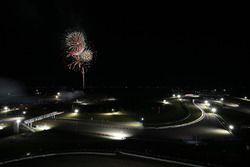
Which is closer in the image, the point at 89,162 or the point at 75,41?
the point at 89,162

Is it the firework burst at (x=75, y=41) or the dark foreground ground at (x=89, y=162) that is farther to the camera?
the firework burst at (x=75, y=41)

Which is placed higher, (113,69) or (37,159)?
(113,69)

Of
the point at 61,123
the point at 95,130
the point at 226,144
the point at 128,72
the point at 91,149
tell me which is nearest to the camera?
the point at 91,149

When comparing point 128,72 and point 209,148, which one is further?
point 128,72

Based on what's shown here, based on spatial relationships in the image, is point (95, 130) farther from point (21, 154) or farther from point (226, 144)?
point (226, 144)

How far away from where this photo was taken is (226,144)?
31094 mm

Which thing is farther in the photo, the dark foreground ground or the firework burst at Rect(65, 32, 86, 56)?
the firework burst at Rect(65, 32, 86, 56)

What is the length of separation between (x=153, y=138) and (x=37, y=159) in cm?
1574

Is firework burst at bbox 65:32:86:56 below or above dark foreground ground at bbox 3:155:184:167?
above

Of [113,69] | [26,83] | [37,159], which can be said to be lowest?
[37,159]

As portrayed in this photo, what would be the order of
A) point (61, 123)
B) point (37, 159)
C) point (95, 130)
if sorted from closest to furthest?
point (37, 159) → point (95, 130) → point (61, 123)

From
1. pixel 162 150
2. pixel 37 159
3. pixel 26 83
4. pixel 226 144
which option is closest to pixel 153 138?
pixel 162 150

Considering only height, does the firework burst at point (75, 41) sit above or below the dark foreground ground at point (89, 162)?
above

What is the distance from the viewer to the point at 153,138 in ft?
114
